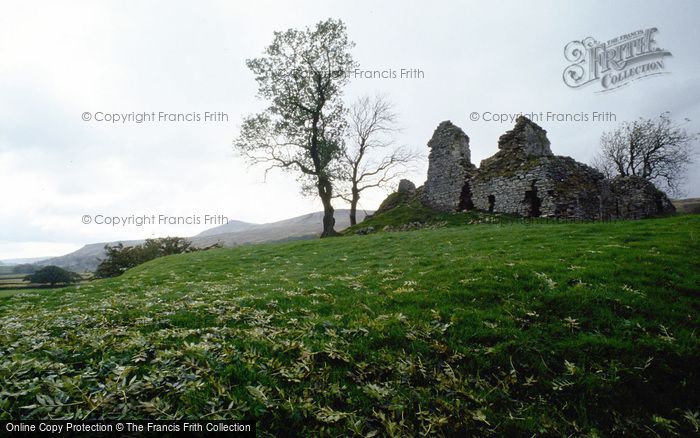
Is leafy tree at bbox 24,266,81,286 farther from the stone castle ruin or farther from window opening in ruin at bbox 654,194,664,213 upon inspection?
window opening in ruin at bbox 654,194,664,213

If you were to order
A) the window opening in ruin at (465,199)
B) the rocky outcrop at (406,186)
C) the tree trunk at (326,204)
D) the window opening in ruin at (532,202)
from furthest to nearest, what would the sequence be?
the rocky outcrop at (406,186) < the tree trunk at (326,204) < the window opening in ruin at (465,199) < the window opening in ruin at (532,202)

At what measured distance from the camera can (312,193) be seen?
40.6 m

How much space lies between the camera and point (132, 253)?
53.0 meters

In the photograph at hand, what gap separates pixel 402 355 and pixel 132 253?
6104 centimetres

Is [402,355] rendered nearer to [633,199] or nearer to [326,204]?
[326,204]

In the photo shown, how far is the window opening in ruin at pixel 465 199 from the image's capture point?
107ft

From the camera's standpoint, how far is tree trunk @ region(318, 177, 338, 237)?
3881cm

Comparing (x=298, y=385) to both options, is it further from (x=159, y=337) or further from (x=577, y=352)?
(x=577, y=352)

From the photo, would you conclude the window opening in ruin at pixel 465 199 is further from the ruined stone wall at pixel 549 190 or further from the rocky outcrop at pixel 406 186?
the rocky outcrop at pixel 406 186

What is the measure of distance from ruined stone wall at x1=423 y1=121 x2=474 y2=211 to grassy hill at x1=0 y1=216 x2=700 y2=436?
78.2 feet

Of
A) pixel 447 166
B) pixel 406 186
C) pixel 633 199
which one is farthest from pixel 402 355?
pixel 406 186

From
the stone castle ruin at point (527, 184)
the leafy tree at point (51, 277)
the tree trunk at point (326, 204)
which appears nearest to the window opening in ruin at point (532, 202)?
the stone castle ruin at point (527, 184)

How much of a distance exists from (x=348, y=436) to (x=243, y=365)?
79.0 inches

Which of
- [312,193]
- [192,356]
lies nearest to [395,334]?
[192,356]
